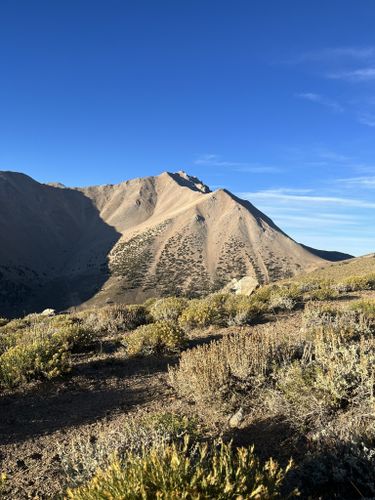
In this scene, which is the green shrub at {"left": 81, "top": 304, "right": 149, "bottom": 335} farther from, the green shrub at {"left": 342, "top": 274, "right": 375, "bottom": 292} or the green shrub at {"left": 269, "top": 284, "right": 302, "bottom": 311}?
the green shrub at {"left": 342, "top": 274, "right": 375, "bottom": 292}

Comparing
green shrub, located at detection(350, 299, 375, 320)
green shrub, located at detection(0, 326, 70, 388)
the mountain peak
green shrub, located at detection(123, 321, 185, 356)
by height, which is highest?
the mountain peak

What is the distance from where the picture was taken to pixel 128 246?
9862 centimetres

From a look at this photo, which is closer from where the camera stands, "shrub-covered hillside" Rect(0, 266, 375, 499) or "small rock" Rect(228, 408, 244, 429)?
"shrub-covered hillside" Rect(0, 266, 375, 499)

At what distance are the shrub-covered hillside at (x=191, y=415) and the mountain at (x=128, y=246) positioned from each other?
59022 millimetres

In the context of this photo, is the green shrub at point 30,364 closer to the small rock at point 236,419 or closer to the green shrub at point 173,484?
the small rock at point 236,419

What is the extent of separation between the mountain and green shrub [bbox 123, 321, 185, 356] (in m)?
57.7

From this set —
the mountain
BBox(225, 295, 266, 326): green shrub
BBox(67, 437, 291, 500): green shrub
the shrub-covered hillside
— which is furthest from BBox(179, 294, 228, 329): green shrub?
the mountain

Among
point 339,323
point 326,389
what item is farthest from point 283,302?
point 326,389

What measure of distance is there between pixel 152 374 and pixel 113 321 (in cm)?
470

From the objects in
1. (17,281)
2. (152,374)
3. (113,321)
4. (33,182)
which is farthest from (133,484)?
(33,182)

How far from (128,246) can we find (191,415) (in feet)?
307

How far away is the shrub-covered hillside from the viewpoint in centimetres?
331

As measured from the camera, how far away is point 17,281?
8962 cm

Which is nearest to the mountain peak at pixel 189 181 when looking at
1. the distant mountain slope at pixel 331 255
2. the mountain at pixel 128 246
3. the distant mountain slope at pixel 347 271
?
the mountain at pixel 128 246
